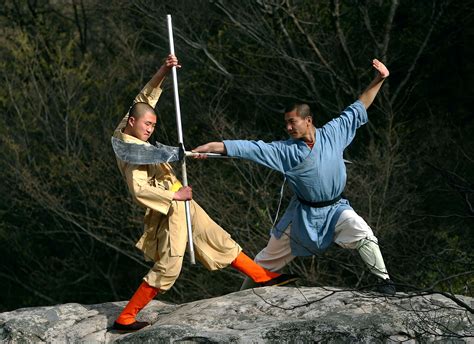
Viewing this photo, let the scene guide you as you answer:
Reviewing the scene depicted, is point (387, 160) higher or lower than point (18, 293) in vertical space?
higher

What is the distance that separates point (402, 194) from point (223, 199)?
82.7 inches

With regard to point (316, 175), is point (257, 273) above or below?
below

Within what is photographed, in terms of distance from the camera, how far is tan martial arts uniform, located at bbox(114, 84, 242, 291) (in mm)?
7004

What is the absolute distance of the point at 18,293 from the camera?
57.6ft

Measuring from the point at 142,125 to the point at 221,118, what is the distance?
7.39 metres

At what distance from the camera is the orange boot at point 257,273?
7.45m


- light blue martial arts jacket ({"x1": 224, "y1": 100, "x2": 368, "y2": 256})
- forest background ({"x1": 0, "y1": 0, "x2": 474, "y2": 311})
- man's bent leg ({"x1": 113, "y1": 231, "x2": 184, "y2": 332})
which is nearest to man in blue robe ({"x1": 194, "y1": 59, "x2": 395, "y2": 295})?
light blue martial arts jacket ({"x1": 224, "y1": 100, "x2": 368, "y2": 256})

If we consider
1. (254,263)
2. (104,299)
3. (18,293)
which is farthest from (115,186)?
(254,263)

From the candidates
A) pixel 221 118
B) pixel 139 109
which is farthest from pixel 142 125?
pixel 221 118

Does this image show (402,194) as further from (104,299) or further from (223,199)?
(104,299)

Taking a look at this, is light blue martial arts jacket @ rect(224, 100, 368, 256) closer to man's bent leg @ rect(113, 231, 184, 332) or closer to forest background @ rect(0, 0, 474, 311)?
man's bent leg @ rect(113, 231, 184, 332)

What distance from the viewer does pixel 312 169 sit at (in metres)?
7.14

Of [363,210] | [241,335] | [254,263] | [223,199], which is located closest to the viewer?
[241,335]

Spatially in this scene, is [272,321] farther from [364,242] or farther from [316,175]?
[316,175]
